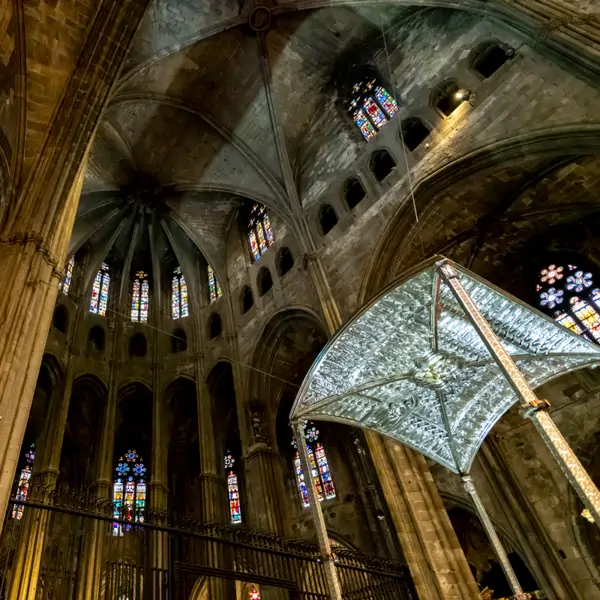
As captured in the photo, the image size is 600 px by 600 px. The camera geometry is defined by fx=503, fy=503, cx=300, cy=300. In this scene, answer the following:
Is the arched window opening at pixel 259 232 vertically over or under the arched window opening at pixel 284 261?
over

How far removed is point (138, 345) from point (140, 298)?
219 cm

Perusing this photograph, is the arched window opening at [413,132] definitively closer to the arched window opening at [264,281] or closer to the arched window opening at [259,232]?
the arched window opening at [259,232]

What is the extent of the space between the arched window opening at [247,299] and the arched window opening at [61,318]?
229 inches

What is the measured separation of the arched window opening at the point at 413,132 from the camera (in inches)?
511

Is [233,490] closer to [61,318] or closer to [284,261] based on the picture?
[284,261]

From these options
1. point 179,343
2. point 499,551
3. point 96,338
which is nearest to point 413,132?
point 499,551

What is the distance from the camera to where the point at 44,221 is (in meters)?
8.73

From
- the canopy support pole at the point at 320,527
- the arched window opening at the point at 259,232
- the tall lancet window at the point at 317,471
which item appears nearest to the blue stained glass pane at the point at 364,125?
the arched window opening at the point at 259,232

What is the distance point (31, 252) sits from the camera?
26.2 ft

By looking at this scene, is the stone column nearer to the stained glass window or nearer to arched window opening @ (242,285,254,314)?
arched window opening @ (242,285,254,314)

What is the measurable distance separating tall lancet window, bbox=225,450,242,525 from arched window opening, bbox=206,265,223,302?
5.56 m

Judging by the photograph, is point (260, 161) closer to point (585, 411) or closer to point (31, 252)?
point (31, 252)

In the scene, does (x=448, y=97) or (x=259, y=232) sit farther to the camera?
(x=259, y=232)

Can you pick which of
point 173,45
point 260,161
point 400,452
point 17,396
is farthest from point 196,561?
point 173,45
